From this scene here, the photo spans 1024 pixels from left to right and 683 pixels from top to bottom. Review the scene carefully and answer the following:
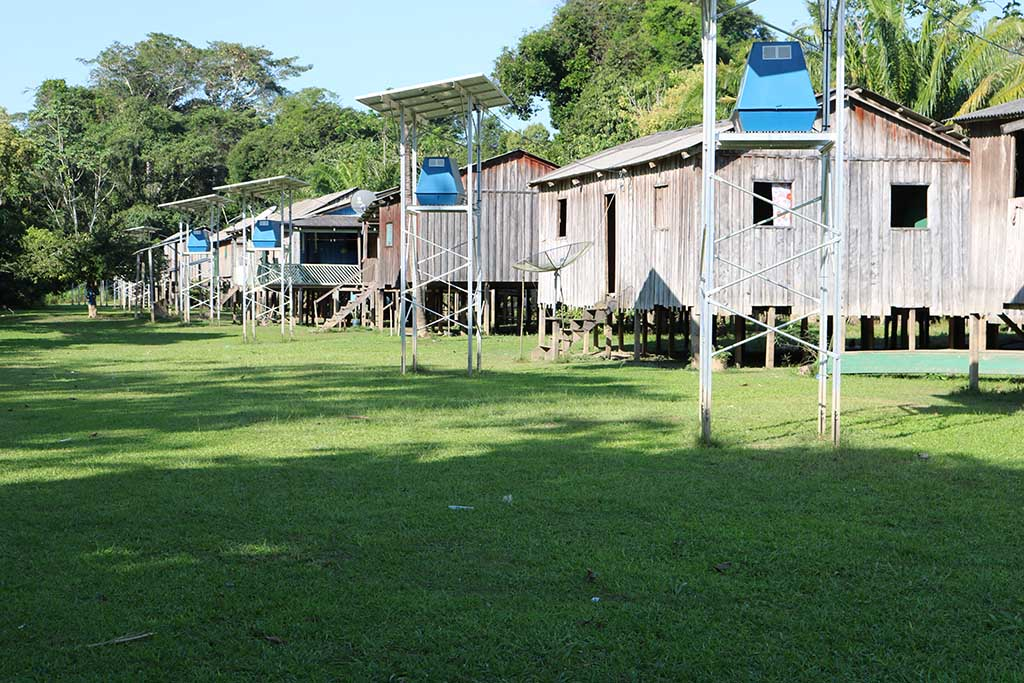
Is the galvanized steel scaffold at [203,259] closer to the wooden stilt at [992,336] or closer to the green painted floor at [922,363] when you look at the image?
the wooden stilt at [992,336]

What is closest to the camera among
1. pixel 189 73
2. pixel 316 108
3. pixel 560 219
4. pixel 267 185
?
pixel 560 219

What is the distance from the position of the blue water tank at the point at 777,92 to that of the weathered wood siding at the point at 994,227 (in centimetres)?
767

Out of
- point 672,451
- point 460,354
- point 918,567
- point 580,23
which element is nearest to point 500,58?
point 580,23

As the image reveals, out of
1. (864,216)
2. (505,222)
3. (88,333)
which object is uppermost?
(505,222)

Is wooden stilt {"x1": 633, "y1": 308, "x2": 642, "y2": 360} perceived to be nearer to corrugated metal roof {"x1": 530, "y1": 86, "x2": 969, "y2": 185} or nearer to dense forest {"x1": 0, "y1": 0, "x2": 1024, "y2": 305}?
corrugated metal roof {"x1": 530, "y1": 86, "x2": 969, "y2": 185}

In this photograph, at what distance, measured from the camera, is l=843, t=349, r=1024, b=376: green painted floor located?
1742cm

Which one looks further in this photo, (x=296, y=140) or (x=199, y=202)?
(x=296, y=140)

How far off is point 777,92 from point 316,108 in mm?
73541

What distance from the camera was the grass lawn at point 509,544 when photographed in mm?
5492

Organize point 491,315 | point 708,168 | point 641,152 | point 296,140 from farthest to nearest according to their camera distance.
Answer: point 296,140 → point 491,315 → point 641,152 → point 708,168

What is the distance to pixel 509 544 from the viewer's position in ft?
24.8

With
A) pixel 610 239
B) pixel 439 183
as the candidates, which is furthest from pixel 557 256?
pixel 439 183

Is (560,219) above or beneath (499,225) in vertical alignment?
beneath

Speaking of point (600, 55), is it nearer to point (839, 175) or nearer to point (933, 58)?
point (933, 58)
